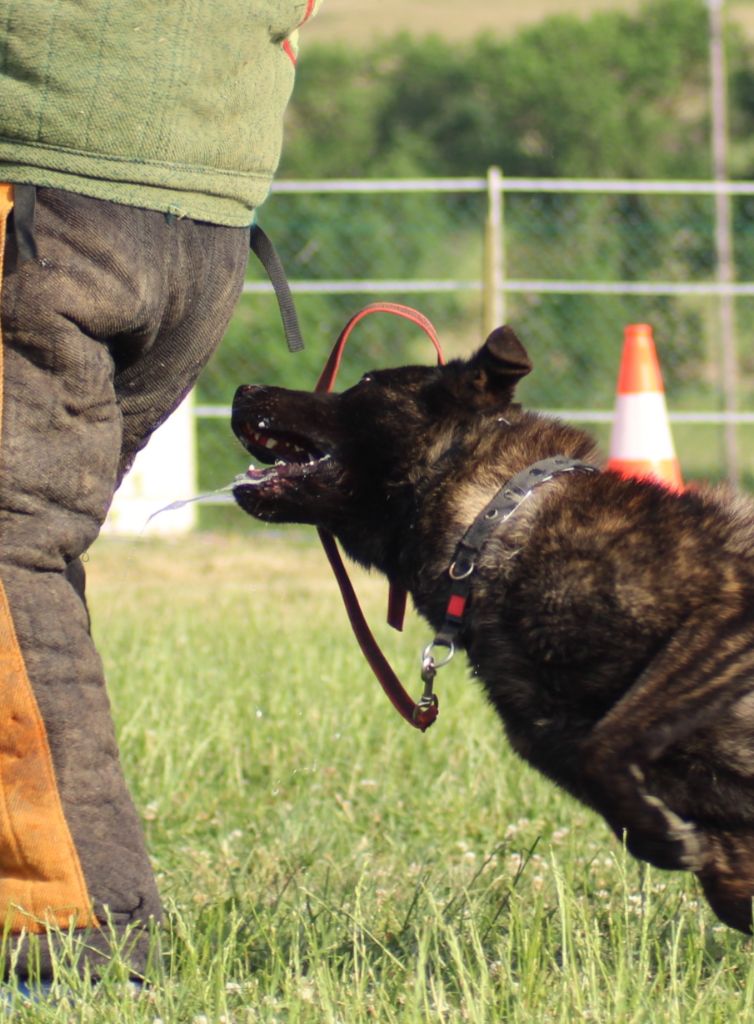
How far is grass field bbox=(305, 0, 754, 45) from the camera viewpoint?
26.0 meters

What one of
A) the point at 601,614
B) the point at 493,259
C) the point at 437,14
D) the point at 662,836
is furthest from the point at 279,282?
the point at 437,14

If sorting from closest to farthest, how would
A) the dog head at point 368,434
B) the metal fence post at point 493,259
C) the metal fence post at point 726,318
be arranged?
the dog head at point 368,434, the metal fence post at point 493,259, the metal fence post at point 726,318

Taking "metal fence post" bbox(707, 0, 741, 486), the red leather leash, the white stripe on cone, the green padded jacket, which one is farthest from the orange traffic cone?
"metal fence post" bbox(707, 0, 741, 486)

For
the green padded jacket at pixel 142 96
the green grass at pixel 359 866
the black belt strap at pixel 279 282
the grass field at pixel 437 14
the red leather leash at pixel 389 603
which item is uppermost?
the grass field at pixel 437 14

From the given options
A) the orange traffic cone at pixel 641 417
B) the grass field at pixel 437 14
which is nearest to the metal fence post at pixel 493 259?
the orange traffic cone at pixel 641 417

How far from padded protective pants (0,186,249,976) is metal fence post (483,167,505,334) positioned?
19.0 ft

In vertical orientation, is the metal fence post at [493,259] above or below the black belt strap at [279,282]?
above

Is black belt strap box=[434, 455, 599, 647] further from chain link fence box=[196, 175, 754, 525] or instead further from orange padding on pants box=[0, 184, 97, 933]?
chain link fence box=[196, 175, 754, 525]

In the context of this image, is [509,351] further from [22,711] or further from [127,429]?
[22,711]

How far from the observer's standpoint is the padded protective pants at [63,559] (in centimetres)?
217

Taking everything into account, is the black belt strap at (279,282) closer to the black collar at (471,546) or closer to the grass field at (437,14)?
the black collar at (471,546)

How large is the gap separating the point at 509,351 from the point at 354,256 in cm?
757

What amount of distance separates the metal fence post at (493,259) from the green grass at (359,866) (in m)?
3.06

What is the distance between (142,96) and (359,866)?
174 cm
